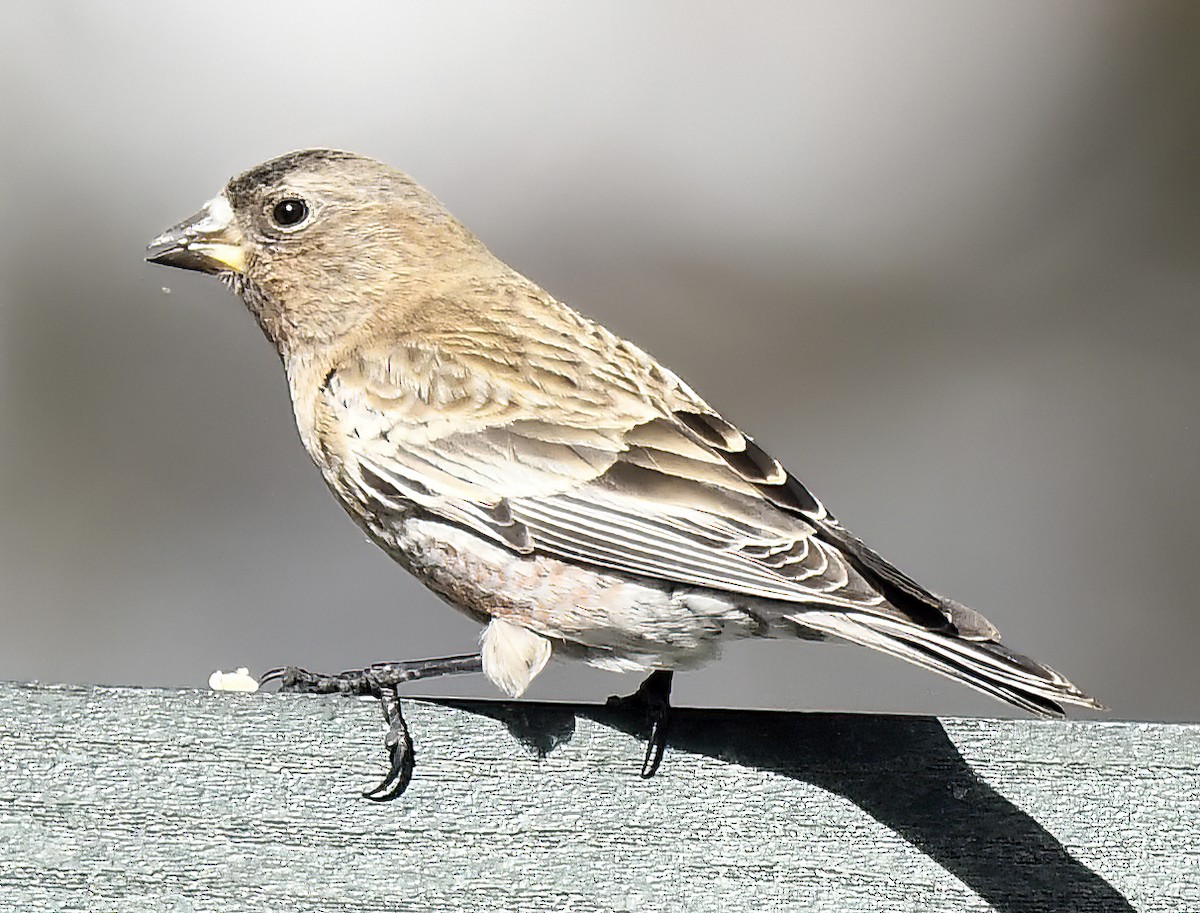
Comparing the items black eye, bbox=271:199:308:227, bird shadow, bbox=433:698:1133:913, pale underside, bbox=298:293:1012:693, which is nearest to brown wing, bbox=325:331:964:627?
pale underside, bbox=298:293:1012:693

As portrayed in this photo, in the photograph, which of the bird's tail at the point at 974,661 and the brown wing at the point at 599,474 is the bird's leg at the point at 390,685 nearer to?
the brown wing at the point at 599,474

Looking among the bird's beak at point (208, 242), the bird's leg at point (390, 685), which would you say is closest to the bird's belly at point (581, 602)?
the bird's leg at point (390, 685)

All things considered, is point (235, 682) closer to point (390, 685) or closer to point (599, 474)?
point (390, 685)

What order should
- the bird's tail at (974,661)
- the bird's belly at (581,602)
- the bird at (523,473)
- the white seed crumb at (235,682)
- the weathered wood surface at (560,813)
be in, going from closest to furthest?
the bird's tail at (974,661)
the weathered wood surface at (560,813)
the bird at (523,473)
the bird's belly at (581,602)
the white seed crumb at (235,682)

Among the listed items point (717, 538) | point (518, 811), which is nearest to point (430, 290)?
point (717, 538)

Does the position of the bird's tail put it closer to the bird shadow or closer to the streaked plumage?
the streaked plumage

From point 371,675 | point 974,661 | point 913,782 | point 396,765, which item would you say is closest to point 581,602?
point 371,675

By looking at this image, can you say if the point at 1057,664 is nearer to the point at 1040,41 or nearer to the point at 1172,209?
the point at 1172,209
